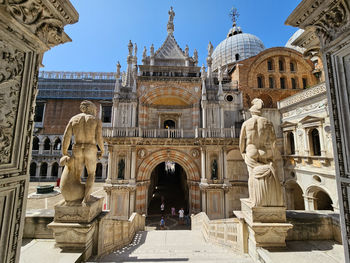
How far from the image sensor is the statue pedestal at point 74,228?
3703 mm

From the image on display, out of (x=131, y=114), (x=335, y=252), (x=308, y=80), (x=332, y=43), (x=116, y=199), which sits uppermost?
(x=308, y=80)

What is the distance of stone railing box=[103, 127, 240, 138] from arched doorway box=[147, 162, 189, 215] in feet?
21.3

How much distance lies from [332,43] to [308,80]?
22.0 m

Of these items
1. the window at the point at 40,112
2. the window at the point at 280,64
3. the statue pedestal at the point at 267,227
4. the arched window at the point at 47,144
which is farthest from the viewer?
the arched window at the point at 47,144

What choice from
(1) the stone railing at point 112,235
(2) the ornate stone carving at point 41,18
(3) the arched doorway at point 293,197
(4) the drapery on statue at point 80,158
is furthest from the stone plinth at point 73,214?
(3) the arched doorway at point 293,197

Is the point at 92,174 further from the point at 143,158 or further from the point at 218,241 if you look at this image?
the point at 143,158

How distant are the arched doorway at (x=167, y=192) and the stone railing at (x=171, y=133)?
6484 millimetres

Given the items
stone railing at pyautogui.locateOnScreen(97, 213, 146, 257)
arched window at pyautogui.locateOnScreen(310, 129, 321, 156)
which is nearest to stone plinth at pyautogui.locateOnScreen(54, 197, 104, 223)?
stone railing at pyautogui.locateOnScreen(97, 213, 146, 257)

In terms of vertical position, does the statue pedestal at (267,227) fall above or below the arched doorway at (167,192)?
above

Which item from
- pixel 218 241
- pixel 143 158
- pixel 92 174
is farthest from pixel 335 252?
pixel 143 158

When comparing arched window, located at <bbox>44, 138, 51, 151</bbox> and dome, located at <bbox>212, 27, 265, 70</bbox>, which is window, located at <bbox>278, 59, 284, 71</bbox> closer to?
dome, located at <bbox>212, 27, 265, 70</bbox>

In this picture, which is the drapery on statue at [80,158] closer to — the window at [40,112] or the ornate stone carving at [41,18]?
the ornate stone carving at [41,18]

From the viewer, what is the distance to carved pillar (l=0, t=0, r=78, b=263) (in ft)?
6.52

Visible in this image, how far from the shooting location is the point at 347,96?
7.41ft
